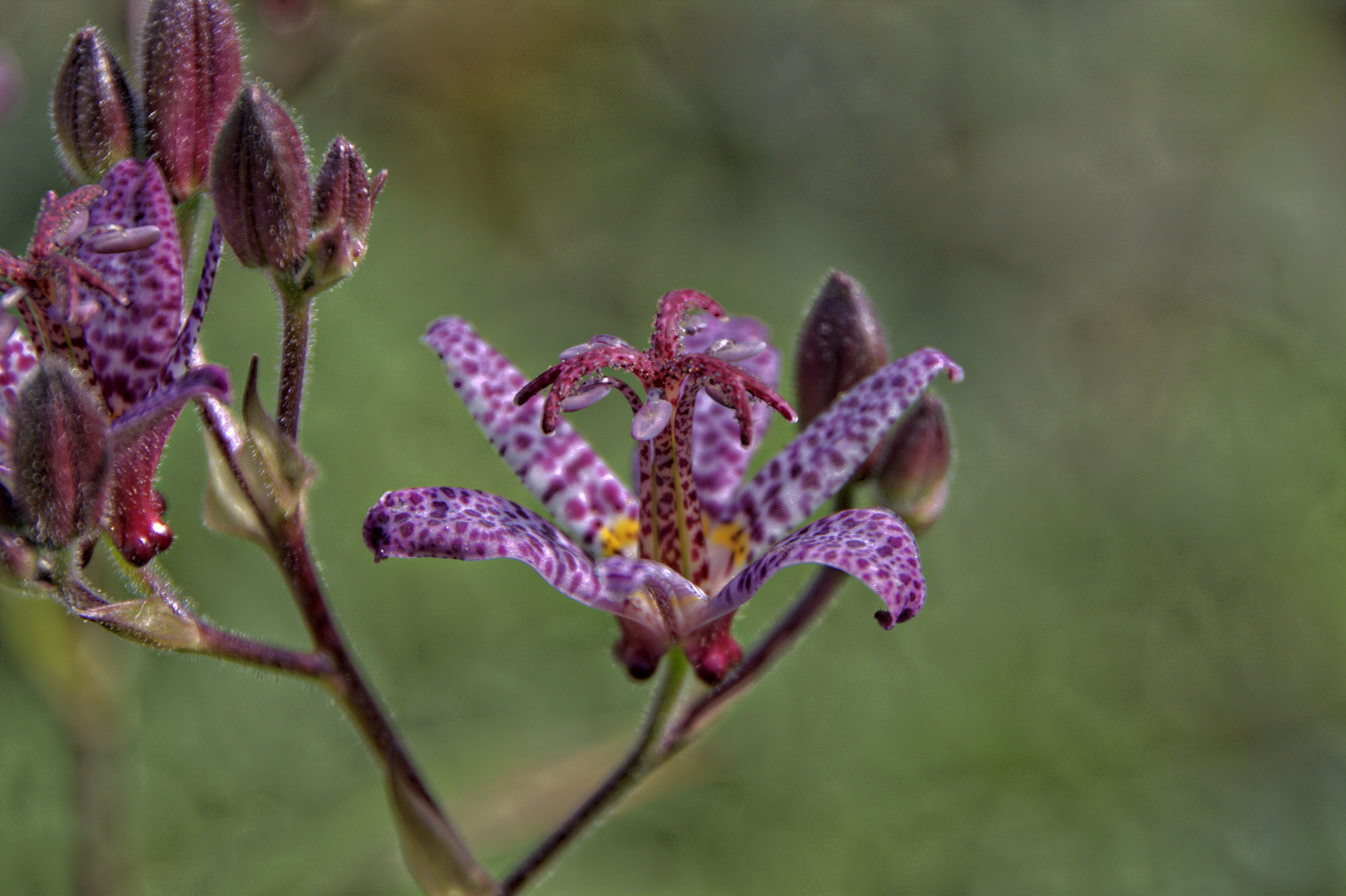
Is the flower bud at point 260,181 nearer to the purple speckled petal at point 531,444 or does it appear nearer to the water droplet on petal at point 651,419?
the purple speckled petal at point 531,444

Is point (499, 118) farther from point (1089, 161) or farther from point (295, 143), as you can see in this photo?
point (295, 143)

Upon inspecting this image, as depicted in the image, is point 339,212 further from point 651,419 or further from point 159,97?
point 651,419

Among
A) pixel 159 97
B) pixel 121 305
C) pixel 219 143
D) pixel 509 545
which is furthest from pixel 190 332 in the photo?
pixel 509 545

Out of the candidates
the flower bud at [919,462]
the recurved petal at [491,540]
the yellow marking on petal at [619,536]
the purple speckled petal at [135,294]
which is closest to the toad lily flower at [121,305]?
the purple speckled petal at [135,294]

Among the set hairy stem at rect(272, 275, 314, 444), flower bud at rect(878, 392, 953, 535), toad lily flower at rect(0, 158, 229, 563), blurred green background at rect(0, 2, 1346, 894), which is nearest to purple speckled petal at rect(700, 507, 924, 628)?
flower bud at rect(878, 392, 953, 535)

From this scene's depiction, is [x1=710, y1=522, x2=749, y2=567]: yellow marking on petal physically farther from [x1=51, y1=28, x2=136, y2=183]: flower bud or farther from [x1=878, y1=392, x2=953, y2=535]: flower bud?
[x1=51, y1=28, x2=136, y2=183]: flower bud

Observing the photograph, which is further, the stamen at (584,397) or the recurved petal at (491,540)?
the stamen at (584,397)
